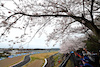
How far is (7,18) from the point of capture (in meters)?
2.01

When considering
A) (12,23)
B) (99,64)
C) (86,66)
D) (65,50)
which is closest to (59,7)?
(12,23)

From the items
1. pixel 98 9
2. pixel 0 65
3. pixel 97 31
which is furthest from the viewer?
pixel 0 65

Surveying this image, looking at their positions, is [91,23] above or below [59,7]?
below

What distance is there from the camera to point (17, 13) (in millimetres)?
2285

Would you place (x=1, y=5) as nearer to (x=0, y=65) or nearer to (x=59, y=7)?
(x=59, y=7)

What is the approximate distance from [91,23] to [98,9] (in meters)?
1.66

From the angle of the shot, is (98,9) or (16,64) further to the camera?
(16,64)

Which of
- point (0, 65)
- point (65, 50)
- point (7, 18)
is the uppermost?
point (7, 18)

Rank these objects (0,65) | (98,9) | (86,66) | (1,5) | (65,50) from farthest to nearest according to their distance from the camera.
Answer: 1. (65,50)
2. (86,66)
3. (0,65)
4. (98,9)
5. (1,5)

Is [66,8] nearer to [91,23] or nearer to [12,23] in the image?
[91,23]

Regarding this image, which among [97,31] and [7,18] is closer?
[7,18]

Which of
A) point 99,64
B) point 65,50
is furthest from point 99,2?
point 65,50

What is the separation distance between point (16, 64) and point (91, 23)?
9380 mm

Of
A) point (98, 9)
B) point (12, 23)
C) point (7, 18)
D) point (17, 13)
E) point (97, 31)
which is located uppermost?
point (98, 9)
